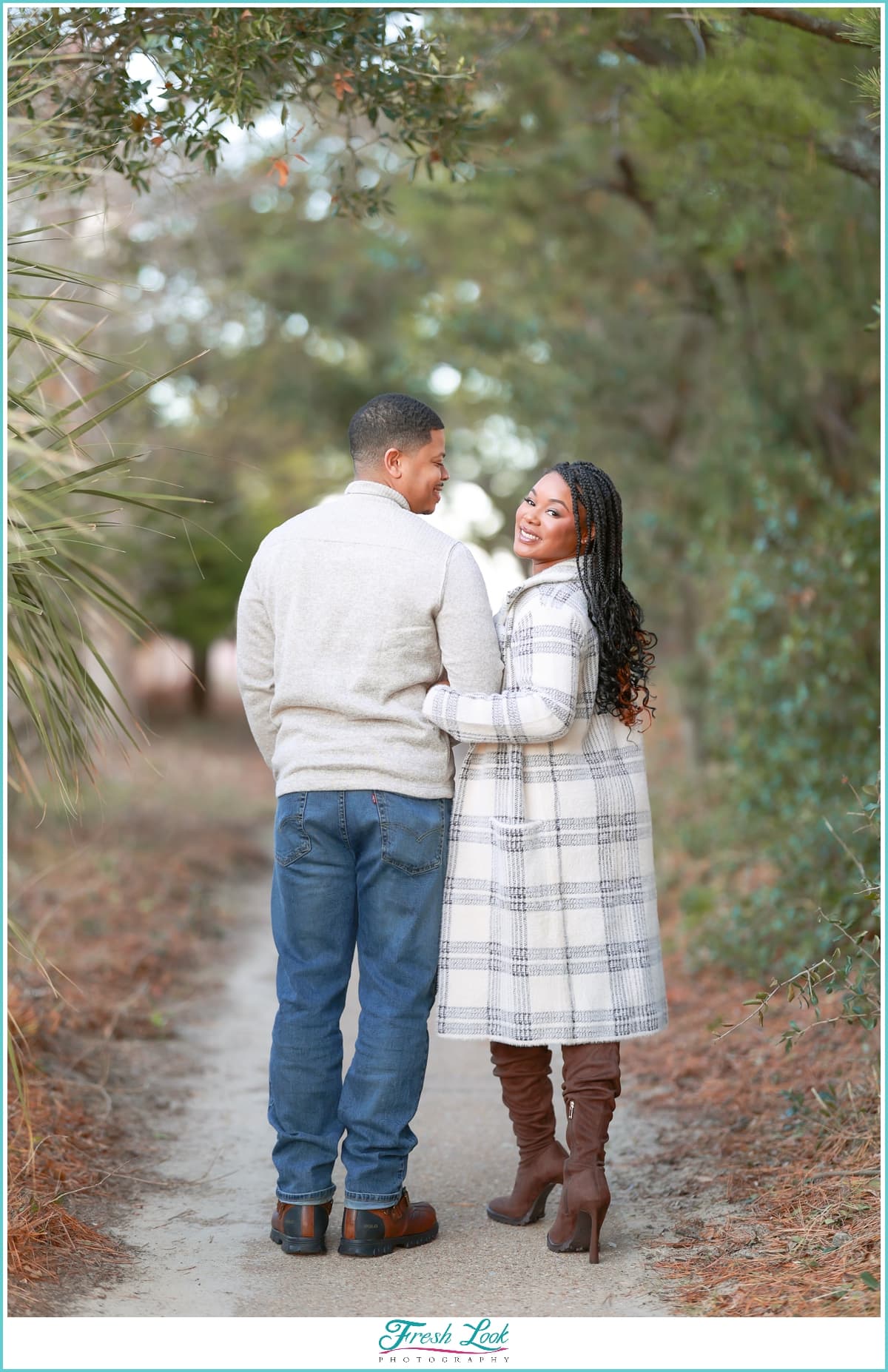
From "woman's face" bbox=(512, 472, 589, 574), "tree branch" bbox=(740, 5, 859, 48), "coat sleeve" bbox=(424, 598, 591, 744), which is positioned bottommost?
"coat sleeve" bbox=(424, 598, 591, 744)

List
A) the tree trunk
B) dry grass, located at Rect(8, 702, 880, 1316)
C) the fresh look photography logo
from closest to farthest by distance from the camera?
the fresh look photography logo < dry grass, located at Rect(8, 702, 880, 1316) < the tree trunk

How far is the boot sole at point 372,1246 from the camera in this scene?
3605mm

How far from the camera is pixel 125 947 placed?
24.2ft

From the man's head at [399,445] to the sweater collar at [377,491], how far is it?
0.06 feet

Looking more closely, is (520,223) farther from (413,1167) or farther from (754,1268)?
(754,1268)

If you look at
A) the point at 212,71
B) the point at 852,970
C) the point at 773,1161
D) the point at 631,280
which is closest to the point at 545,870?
the point at 773,1161

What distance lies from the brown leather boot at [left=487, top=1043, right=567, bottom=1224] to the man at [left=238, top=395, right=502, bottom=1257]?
0.26m

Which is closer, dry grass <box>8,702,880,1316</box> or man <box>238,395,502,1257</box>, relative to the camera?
dry grass <box>8,702,880,1316</box>

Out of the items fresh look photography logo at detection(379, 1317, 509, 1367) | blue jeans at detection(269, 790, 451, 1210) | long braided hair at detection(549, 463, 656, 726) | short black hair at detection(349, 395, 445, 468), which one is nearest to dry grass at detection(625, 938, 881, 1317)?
fresh look photography logo at detection(379, 1317, 509, 1367)

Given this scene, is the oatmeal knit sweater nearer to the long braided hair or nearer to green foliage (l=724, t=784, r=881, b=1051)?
the long braided hair

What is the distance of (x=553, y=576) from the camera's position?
3.67m

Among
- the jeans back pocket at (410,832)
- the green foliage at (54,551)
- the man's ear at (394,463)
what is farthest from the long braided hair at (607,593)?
the green foliage at (54,551)

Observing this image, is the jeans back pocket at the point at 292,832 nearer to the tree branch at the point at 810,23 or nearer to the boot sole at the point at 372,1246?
the boot sole at the point at 372,1246

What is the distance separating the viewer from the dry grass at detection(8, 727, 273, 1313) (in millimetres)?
3699
